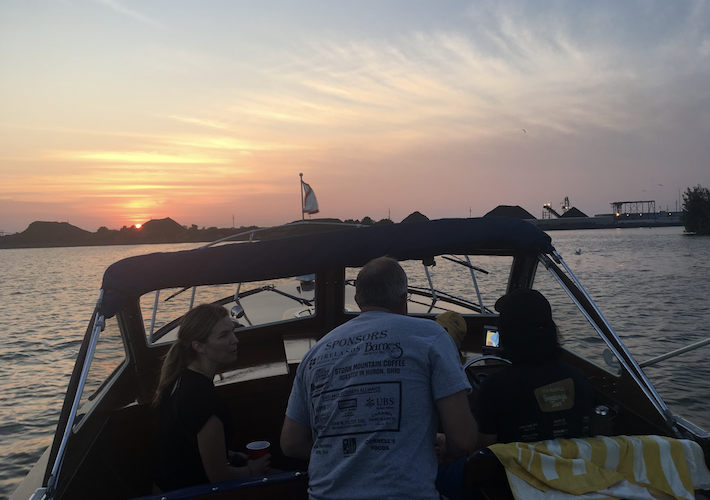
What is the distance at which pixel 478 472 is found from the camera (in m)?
2.14

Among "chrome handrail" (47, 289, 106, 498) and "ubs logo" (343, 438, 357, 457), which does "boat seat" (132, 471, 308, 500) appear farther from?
"ubs logo" (343, 438, 357, 457)

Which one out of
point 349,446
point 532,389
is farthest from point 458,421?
point 532,389

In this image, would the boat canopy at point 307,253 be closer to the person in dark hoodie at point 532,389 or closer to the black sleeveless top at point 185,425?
the black sleeveless top at point 185,425

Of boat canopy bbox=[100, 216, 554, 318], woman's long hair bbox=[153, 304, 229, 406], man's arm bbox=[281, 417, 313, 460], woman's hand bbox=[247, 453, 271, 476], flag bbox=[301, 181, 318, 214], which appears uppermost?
flag bbox=[301, 181, 318, 214]

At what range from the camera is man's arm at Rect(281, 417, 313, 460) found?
2.02m

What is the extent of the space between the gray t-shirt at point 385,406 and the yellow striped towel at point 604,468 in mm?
521

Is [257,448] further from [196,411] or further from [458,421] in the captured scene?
[458,421]

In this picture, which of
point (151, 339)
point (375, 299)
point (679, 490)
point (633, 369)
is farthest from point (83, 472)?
point (633, 369)

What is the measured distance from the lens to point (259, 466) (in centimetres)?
270

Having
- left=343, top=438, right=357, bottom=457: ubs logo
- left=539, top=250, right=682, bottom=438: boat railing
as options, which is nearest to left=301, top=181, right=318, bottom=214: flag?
left=539, top=250, right=682, bottom=438: boat railing

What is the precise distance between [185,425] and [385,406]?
1.11 meters

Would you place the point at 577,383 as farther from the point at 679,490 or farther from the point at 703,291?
the point at 703,291

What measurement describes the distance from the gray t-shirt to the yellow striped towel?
52 centimetres

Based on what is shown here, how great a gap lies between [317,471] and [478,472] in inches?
28.8
